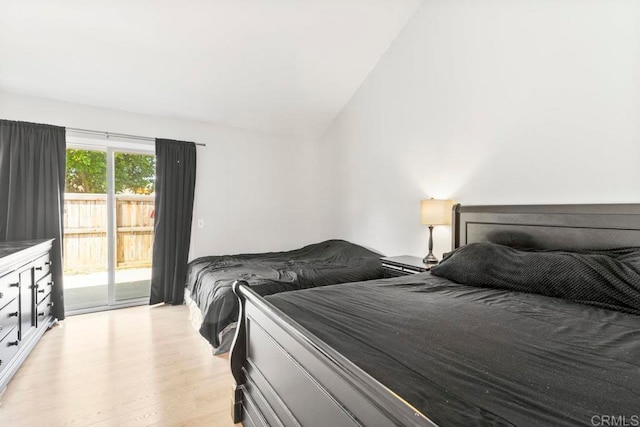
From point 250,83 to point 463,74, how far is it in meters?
2.24

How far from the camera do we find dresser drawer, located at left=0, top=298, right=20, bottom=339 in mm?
1943

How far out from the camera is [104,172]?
3.58 meters

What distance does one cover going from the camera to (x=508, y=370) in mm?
891

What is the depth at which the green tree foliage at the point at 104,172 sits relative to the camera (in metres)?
3.43

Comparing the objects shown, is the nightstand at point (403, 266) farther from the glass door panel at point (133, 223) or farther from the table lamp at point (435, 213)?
the glass door panel at point (133, 223)

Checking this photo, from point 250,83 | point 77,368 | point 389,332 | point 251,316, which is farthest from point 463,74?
point 77,368

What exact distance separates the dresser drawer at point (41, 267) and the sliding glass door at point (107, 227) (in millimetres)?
502

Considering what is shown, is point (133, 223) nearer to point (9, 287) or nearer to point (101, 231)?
point (101, 231)

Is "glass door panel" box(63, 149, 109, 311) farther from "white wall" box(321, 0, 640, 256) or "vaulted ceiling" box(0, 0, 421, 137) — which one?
"white wall" box(321, 0, 640, 256)

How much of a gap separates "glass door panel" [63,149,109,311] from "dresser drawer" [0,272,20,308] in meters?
1.35

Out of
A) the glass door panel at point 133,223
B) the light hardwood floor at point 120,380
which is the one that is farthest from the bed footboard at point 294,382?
the glass door panel at point 133,223

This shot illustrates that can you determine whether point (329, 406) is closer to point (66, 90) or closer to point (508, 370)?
point (508, 370)

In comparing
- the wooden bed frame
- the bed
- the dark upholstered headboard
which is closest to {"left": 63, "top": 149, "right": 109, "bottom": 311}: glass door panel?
the bed

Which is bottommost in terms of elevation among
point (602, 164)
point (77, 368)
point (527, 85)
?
point (77, 368)
